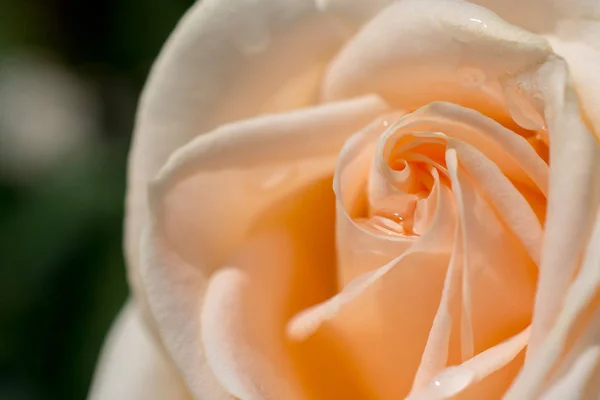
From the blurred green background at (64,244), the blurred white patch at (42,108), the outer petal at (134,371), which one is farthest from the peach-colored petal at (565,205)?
the blurred white patch at (42,108)

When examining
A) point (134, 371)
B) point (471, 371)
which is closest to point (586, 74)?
point (471, 371)

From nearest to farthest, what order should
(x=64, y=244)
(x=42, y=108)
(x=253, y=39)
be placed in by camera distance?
(x=253, y=39) → (x=64, y=244) → (x=42, y=108)

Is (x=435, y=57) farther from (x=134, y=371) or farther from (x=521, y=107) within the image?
(x=134, y=371)

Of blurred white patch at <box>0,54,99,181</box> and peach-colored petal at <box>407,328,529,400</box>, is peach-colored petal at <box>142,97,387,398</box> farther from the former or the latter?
blurred white patch at <box>0,54,99,181</box>

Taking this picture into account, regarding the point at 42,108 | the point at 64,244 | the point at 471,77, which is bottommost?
the point at 42,108

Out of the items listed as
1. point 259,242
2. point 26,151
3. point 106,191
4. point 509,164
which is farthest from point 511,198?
point 26,151

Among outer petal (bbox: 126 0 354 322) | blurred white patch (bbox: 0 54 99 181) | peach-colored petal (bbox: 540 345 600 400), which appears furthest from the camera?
blurred white patch (bbox: 0 54 99 181)

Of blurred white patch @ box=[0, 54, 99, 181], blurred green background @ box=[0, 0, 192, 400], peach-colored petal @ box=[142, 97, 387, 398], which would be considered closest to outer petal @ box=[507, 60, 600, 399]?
peach-colored petal @ box=[142, 97, 387, 398]

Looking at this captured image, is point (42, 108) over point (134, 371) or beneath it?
beneath
